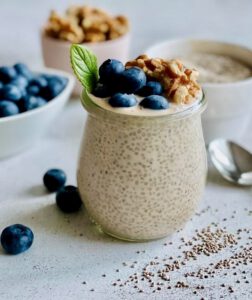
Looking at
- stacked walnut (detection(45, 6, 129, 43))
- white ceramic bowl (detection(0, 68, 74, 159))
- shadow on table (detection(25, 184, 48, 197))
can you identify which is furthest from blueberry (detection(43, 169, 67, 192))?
stacked walnut (detection(45, 6, 129, 43))

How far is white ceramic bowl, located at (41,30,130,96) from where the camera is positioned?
5.21ft

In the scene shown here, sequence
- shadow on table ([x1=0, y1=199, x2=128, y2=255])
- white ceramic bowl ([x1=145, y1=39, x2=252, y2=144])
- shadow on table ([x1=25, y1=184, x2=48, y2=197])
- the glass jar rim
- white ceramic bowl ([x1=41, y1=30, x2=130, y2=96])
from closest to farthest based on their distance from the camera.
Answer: the glass jar rim < shadow on table ([x1=0, y1=199, x2=128, y2=255]) < shadow on table ([x1=25, y1=184, x2=48, y2=197]) < white ceramic bowl ([x1=145, y1=39, x2=252, y2=144]) < white ceramic bowl ([x1=41, y1=30, x2=130, y2=96])

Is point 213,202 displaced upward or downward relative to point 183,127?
downward

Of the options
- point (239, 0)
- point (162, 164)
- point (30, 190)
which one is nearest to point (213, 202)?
point (162, 164)

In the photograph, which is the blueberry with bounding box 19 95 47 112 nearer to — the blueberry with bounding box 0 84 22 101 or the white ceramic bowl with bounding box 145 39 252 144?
the blueberry with bounding box 0 84 22 101

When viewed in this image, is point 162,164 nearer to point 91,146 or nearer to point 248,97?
point 91,146

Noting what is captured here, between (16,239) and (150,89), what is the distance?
0.33 m

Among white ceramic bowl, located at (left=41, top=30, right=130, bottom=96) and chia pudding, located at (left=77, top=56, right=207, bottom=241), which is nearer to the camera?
chia pudding, located at (left=77, top=56, right=207, bottom=241)

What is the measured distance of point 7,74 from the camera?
1.40m

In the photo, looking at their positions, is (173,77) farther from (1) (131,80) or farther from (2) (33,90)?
(2) (33,90)

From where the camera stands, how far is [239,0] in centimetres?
227

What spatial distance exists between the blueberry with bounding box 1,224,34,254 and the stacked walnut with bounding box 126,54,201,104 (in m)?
0.32

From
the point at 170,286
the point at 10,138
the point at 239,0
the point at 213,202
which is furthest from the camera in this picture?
the point at 239,0

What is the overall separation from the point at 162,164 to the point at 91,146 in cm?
12
